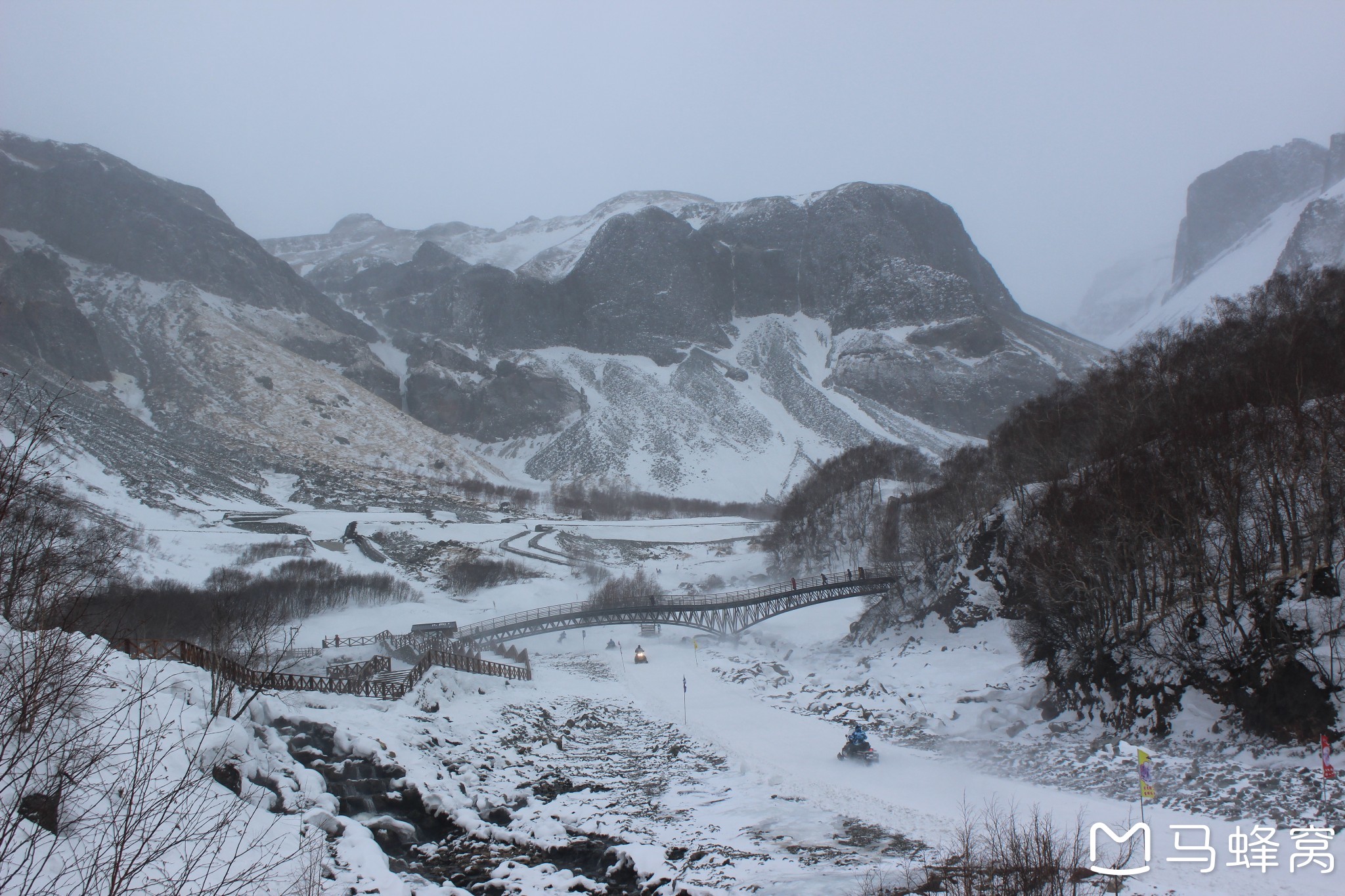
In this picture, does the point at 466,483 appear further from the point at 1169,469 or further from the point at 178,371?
the point at 1169,469

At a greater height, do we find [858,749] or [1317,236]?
[1317,236]

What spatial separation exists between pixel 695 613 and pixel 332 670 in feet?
94.9

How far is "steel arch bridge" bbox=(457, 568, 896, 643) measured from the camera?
1948 inches

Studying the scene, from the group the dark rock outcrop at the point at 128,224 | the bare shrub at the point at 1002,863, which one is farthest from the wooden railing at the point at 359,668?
the dark rock outcrop at the point at 128,224

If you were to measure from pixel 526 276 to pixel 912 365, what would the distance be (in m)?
111

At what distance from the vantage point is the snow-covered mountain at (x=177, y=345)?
9469 cm

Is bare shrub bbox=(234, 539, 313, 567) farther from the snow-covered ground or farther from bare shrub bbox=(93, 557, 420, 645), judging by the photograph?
the snow-covered ground

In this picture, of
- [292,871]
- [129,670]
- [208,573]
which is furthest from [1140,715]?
[208,573]

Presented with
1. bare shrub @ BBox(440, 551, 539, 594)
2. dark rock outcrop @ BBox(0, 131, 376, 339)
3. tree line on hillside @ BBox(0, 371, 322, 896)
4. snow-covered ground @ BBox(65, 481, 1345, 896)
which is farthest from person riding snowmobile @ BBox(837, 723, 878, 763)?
dark rock outcrop @ BBox(0, 131, 376, 339)

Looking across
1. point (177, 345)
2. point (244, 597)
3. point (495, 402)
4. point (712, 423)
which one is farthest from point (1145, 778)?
point (495, 402)

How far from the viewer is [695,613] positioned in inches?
2093

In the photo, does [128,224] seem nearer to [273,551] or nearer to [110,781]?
[273,551]

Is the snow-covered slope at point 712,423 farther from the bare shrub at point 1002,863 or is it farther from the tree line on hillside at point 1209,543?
the bare shrub at point 1002,863

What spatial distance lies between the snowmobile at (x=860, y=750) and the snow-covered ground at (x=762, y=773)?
1.02 feet
